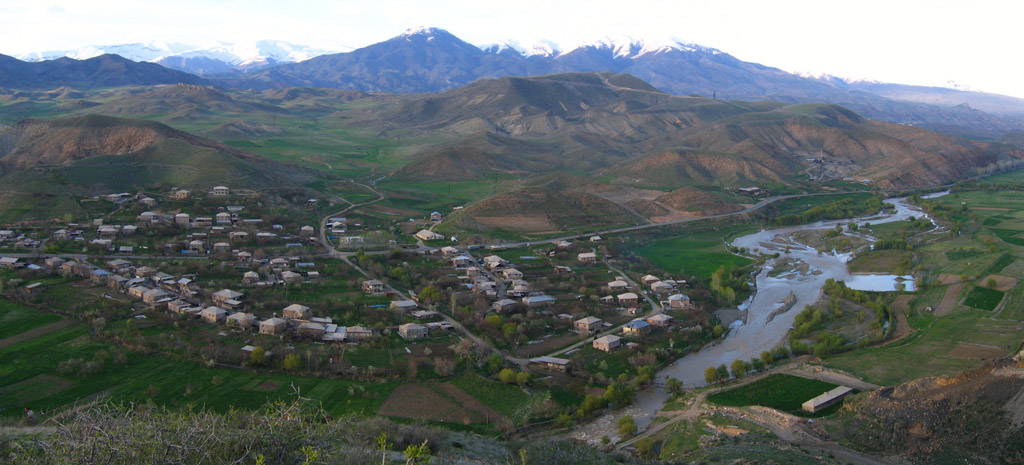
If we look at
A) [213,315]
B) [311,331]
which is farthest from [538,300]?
[213,315]

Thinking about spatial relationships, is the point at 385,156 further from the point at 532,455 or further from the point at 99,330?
the point at 532,455

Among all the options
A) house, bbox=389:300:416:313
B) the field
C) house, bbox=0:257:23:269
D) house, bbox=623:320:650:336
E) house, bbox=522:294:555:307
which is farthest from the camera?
house, bbox=0:257:23:269

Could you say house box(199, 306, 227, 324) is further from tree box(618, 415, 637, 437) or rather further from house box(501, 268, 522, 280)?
tree box(618, 415, 637, 437)

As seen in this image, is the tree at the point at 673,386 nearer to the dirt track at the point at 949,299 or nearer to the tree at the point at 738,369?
the tree at the point at 738,369

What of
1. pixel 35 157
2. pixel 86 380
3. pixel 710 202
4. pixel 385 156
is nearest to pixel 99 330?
pixel 86 380

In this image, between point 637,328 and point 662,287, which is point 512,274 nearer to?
point 662,287

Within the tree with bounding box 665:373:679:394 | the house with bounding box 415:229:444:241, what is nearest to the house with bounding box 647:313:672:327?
the tree with bounding box 665:373:679:394
